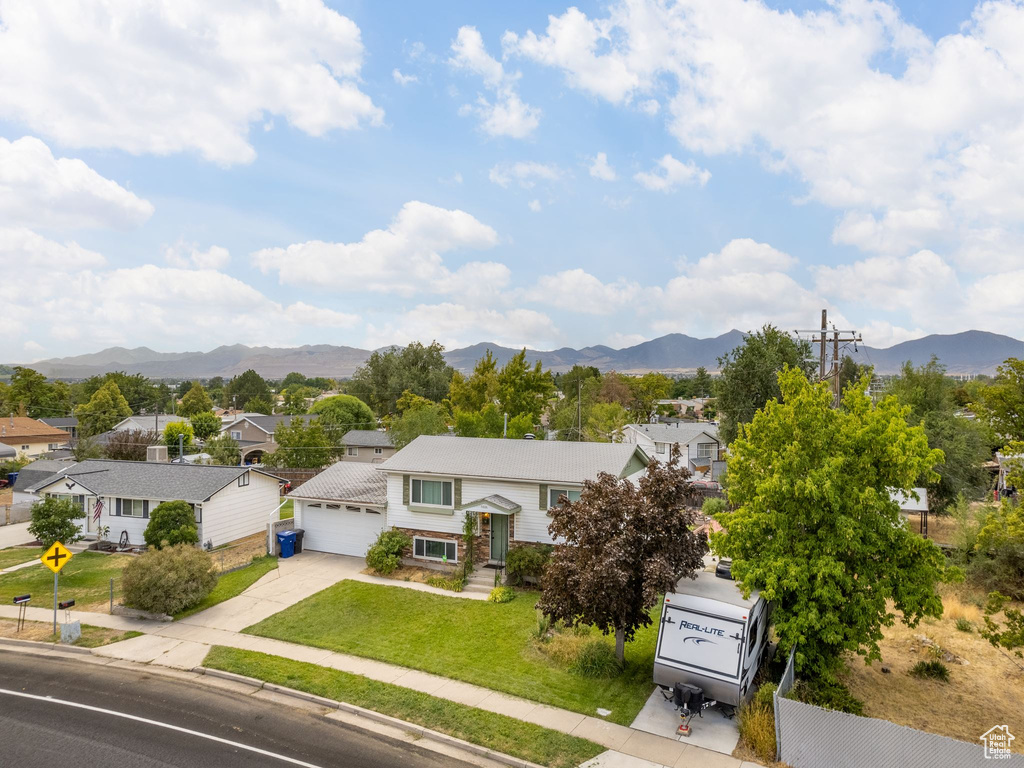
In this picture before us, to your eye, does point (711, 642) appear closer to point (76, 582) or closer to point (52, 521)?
→ point (76, 582)

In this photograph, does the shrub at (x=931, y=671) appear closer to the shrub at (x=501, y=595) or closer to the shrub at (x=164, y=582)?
the shrub at (x=501, y=595)

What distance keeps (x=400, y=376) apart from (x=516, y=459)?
62.5 metres

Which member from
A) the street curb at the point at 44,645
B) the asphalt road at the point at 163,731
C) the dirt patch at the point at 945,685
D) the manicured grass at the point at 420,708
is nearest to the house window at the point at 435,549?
the manicured grass at the point at 420,708

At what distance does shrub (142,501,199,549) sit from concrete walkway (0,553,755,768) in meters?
4.52

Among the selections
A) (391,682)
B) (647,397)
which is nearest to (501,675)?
(391,682)

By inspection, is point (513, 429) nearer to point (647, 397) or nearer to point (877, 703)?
point (877, 703)

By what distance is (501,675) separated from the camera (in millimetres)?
15500

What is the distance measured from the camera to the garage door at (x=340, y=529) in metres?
27.3

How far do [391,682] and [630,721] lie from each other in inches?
243

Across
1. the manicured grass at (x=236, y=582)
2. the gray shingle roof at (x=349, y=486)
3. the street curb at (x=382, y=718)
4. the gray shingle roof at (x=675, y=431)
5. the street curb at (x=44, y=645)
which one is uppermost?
the gray shingle roof at (x=675, y=431)

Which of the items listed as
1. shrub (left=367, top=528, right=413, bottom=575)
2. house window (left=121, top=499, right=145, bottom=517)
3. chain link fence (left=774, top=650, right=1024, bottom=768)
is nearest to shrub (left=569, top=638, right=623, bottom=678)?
chain link fence (left=774, top=650, right=1024, bottom=768)

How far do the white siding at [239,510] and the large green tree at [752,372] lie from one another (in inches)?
1327

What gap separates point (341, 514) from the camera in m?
27.8

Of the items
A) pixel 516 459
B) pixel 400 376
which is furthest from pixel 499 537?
pixel 400 376
